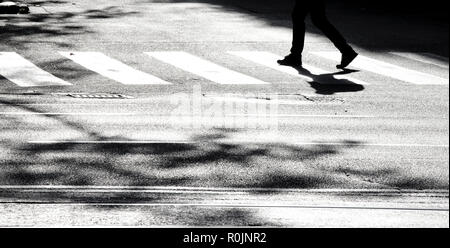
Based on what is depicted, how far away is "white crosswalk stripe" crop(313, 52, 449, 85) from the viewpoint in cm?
1367

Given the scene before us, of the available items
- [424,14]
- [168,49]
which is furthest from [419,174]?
[424,14]

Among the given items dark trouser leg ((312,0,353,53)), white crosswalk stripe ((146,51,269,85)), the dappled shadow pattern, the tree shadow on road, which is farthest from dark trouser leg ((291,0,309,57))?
the tree shadow on road

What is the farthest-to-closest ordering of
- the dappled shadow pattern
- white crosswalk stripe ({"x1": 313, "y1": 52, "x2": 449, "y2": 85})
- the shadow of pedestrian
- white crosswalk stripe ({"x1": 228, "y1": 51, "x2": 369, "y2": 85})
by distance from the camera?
the dappled shadow pattern
white crosswalk stripe ({"x1": 228, "y1": 51, "x2": 369, "y2": 85})
white crosswalk stripe ({"x1": 313, "y1": 52, "x2": 449, "y2": 85})
the shadow of pedestrian

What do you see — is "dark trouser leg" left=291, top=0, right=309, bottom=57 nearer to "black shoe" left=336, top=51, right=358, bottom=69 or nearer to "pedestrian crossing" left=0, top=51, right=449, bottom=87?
"pedestrian crossing" left=0, top=51, right=449, bottom=87

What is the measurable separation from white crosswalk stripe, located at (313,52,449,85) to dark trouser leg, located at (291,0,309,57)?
964 mm

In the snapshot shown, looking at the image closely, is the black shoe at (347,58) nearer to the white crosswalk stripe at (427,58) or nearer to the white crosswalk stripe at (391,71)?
the white crosswalk stripe at (391,71)

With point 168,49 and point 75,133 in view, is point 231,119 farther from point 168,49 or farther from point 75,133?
point 168,49

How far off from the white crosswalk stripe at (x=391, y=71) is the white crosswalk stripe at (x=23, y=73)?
452 cm

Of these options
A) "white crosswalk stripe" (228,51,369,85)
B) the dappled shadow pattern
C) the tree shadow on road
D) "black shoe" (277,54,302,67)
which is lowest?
the dappled shadow pattern

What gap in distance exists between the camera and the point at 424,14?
23.0 m

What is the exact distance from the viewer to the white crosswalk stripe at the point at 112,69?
43.0 feet

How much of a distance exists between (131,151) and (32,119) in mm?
1746

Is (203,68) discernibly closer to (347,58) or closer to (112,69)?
(112,69)
